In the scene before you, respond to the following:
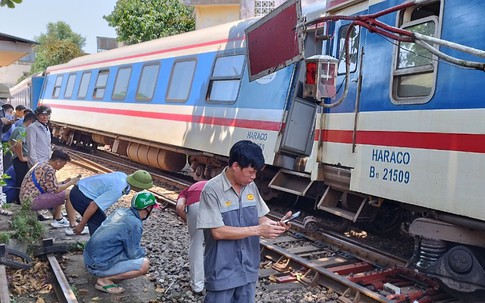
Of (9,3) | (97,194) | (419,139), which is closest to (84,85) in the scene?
(97,194)

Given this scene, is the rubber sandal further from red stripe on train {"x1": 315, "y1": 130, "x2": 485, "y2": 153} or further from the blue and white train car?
the blue and white train car

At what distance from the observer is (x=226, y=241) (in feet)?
9.92

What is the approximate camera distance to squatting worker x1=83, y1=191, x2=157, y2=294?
473 cm

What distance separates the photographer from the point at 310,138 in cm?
760

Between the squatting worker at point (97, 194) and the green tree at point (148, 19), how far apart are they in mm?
18746

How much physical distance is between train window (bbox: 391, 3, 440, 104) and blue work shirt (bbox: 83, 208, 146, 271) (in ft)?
9.76

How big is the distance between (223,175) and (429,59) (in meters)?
2.84

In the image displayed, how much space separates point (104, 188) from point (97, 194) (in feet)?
0.42

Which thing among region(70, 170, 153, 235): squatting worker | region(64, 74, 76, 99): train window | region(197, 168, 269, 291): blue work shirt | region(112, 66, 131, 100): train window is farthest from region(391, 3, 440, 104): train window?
region(64, 74, 76, 99): train window

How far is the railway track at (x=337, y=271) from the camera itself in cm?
477

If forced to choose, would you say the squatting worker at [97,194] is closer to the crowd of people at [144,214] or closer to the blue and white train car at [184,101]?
the crowd of people at [144,214]

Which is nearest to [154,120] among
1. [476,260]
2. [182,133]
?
[182,133]

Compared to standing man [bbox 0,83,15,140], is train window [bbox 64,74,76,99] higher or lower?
higher

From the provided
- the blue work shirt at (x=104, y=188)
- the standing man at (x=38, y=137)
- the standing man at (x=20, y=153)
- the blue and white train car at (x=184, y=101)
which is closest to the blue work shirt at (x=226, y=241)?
the blue work shirt at (x=104, y=188)
